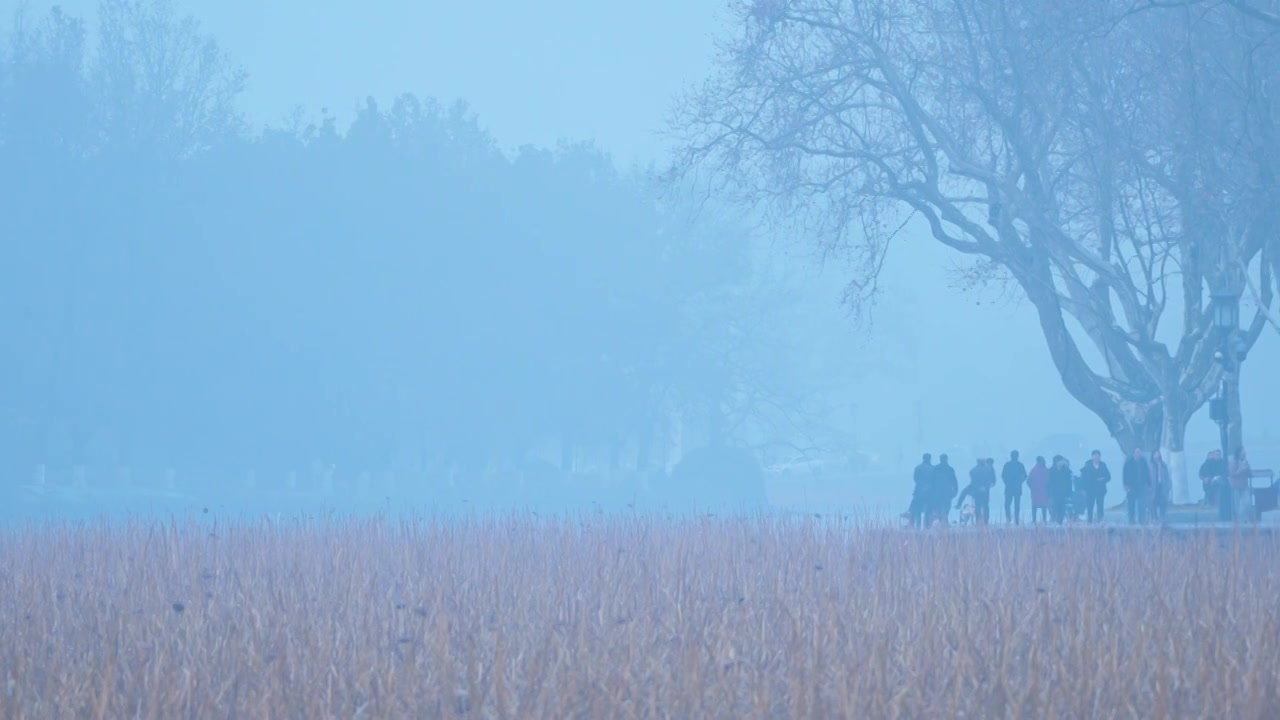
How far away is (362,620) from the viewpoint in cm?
951

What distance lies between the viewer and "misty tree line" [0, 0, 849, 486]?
2120 inches

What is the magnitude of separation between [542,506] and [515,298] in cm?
931

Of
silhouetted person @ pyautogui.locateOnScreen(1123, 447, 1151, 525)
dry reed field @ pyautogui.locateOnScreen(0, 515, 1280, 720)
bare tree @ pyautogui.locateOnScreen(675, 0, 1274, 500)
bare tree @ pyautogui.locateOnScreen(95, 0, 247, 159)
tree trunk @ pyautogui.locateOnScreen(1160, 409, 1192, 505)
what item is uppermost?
bare tree @ pyautogui.locateOnScreen(95, 0, 247, 159)

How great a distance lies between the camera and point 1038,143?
25172 mm

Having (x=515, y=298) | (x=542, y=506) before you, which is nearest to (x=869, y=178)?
(x=542, y=506)

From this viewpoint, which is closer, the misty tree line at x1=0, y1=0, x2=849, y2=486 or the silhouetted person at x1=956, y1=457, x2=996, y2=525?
the silhouetted person at x1=956, y1=457, x2=996, y2=525

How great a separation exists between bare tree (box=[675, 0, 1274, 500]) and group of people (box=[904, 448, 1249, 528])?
0.83m

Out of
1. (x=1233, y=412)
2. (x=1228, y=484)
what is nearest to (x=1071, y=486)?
(x=1233, y=412)

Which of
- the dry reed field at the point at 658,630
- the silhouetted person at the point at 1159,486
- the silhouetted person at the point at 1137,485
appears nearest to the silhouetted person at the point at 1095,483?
the silhouetted person at the point at 1159,486

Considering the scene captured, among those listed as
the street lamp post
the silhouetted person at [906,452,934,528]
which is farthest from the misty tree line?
the street lamp post

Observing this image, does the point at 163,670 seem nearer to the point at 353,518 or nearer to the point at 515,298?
the point at 353,518

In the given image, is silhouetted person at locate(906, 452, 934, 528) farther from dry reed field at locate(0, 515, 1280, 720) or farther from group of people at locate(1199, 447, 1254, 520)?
dry reed field at locate(0, 515, 1280, 720)

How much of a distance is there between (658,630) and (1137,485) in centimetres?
1459

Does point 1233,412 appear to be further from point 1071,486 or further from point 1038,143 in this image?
point 1038,143
